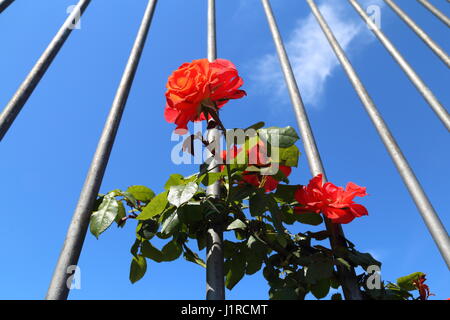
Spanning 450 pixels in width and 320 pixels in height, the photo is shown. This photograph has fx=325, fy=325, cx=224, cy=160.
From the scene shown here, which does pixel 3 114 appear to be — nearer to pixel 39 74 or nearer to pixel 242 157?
pixel 39 74

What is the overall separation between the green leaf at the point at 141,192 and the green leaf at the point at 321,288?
1.84ft

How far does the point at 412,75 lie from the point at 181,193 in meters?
1.98

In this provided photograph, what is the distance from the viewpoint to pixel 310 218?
1.02 m

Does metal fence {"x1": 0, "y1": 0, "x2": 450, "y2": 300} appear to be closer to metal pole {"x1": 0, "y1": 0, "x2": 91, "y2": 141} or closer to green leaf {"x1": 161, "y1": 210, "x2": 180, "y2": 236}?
metal pole {"x1": 0, "y1": 0, "x2": 91, "y2": 141}

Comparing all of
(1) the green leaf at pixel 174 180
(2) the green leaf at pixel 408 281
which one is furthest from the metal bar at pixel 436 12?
(1) the green leaf at pixel 174 180

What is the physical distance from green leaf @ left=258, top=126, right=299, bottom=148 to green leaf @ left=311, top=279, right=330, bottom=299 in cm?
42

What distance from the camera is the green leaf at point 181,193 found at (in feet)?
2.61

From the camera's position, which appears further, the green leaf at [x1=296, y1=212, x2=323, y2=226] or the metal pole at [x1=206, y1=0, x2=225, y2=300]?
the green leaf at [x1=296, y1=212, x2=323, y2=226]

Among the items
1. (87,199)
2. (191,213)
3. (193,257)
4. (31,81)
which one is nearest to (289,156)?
(191,213)

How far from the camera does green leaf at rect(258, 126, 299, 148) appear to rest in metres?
0.82

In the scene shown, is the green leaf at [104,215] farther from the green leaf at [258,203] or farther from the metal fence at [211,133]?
the green leaf at [258,203]

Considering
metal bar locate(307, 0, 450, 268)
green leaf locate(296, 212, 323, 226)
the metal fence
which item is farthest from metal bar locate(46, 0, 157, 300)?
metal bar locate(307, 0, 450, 268)

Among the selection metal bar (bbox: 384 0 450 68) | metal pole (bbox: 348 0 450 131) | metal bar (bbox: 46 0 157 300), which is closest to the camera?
metal bar (bbox: 46 0 157 300)

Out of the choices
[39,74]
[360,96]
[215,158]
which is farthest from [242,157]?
[360,96]
